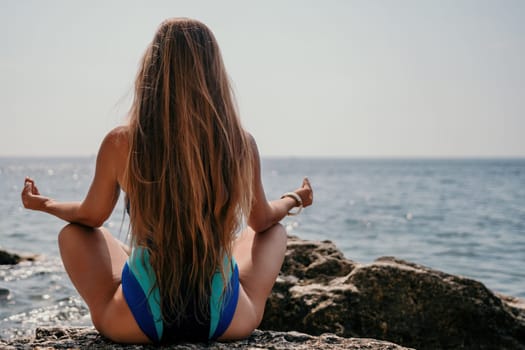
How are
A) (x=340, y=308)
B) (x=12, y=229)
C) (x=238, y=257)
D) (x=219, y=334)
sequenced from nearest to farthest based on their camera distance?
(x=219, y=334)
(x=238, y=257)
(x=340, y=308)
(x=12, y=229)

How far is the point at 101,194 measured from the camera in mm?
2826

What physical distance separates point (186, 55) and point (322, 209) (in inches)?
924

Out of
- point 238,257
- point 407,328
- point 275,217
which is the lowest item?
point 407,328

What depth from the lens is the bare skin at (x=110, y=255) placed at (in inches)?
109

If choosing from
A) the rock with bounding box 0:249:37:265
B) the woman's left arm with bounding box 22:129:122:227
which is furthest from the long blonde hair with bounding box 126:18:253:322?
the rock with bounding box 0:249:37:265

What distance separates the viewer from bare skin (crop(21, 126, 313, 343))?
277 centimetres

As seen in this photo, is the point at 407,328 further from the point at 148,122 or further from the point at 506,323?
the point at 148,122

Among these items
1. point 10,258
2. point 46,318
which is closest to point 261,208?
point 46,318

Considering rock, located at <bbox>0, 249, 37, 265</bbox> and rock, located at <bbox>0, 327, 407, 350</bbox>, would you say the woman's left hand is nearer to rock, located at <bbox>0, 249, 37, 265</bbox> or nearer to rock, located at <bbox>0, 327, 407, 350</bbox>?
rock, located at <bbox>0, 327, 407, 350</bbox>

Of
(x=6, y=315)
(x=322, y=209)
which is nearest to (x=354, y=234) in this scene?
(x=322, y=209)

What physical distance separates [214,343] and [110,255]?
731mm

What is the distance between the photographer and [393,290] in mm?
4402

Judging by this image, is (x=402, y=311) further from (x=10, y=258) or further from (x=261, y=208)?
(x=10, y=258)

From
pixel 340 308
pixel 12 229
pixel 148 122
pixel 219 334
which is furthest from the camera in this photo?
pixel 12 229
